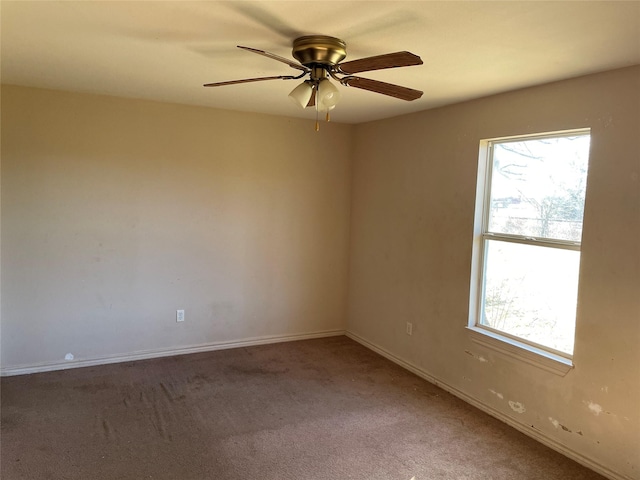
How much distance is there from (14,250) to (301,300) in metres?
2.63

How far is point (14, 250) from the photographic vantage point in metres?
3.61

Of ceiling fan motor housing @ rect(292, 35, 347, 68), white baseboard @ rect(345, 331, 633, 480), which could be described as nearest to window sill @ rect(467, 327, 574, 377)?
white baseboard @ rect(345, 331, 633, 480)

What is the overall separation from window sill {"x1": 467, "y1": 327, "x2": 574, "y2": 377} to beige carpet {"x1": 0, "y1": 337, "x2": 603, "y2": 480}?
0.50 m

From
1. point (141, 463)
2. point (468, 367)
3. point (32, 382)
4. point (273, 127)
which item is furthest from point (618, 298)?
point (32, 382)

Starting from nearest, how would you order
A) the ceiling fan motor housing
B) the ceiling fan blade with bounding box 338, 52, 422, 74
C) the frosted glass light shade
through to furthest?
1. the ceiling fan blade with bounding box 338, 52, 422, 74
2. the ceiling fan motor housing
3. the frosted glass light shade

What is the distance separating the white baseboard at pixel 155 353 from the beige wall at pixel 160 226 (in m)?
0.04

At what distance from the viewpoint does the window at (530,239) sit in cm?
278

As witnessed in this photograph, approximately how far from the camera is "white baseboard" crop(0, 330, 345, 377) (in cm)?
370

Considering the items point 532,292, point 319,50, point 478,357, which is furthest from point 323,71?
point 478,357

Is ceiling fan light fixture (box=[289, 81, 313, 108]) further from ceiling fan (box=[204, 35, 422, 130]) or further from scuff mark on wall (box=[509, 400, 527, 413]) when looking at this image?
scuff mark on wall (box=[509, 400, 527, 413])

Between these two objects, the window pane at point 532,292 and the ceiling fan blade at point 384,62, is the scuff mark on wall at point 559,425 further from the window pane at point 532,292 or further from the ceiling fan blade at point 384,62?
the ceiling fan blade at point 384,62

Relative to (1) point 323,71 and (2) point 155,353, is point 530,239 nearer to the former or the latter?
(1) point 323,71

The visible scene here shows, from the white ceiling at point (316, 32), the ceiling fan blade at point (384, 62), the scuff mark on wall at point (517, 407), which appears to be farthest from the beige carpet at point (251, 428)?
the white ceiling at point (316, 32)

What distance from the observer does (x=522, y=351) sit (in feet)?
9.78
